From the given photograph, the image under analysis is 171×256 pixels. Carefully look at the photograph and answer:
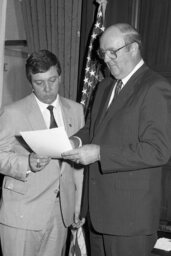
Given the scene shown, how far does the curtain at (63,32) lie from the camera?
2.91m

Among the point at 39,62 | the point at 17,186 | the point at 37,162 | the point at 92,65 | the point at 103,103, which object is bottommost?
the point at 17,186

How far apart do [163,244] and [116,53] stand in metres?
1.10

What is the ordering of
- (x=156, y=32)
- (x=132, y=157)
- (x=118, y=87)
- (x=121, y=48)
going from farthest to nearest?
1. (x=156, y=32)
2. (x=118, y=87)
3. (x=121, y=48)
4. (x=132, y=157)

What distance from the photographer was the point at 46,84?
6.61 ft

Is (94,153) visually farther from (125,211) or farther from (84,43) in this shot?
(84,43)

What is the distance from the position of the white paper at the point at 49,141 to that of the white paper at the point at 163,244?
0.78 metres

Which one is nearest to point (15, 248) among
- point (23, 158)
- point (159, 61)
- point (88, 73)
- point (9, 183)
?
point (9, 183)

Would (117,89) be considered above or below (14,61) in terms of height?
above

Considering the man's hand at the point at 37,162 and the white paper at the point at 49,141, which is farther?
the man's hand at the point at 37,162

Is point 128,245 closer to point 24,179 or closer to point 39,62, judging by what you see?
point 24,179

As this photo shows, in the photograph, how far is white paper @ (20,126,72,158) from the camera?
1668mm

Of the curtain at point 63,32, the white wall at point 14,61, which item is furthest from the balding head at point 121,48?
the white wall at point 14,61

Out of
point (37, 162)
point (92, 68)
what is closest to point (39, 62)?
point (37, 162)

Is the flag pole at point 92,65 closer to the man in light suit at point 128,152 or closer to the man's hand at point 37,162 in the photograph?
the man in light suit at point 128,152
